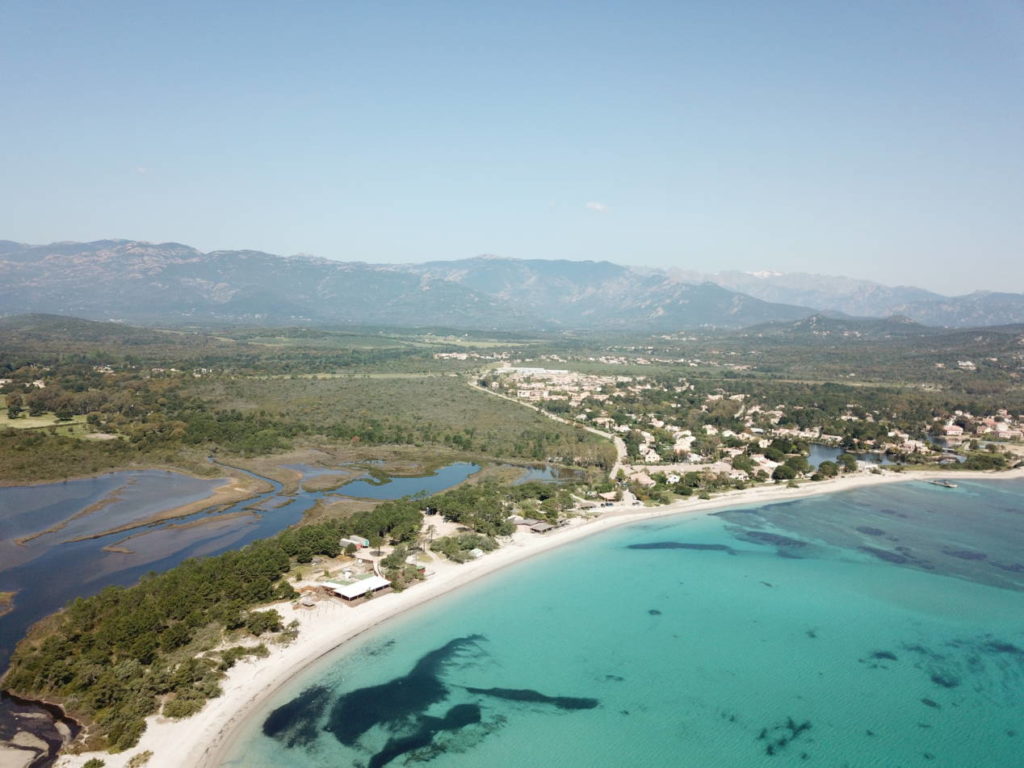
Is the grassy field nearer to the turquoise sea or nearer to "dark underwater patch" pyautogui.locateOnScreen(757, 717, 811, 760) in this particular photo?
the turquoise sea

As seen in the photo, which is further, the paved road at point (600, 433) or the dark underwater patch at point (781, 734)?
the paved road at point (600, 433)

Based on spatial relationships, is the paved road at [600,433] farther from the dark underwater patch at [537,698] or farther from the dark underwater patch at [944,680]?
the dark underwater patch at [537,698]

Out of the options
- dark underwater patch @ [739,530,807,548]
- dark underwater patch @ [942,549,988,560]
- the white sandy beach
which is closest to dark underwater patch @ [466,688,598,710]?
the white sandy beach

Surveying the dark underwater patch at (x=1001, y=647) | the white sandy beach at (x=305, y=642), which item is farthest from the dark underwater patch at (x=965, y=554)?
the white sandy beach at (x=305, y=642)

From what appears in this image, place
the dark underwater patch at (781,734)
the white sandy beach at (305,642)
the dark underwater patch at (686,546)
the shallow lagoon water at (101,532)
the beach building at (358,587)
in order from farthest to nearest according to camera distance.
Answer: the dark underwater patch at (686,546) → the beach building at (358,587) → the shallow lagoon water at (101,532) → the dark underwater patch at (781,734) → the white sandy beach at (305,642)

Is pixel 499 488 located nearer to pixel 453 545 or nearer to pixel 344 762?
pixel 453 545

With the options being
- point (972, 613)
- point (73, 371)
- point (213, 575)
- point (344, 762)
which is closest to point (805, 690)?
point (972, 613)

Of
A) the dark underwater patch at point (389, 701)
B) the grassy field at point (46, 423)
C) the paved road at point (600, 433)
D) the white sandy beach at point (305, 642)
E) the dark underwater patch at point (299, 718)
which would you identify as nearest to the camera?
the white sandy beach at point (305, 642)
